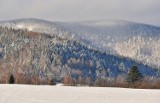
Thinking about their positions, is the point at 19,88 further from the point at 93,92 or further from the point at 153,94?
the point at 153,94

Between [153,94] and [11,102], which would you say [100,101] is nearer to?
[153,94]

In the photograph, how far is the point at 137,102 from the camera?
22.6 m

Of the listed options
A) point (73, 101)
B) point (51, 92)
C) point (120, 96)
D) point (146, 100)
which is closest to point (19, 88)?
point (51, 92)

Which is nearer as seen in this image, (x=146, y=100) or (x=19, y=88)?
(x=146, y=100)

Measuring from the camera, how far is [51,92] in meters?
25.2

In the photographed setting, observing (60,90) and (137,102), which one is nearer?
(137,102)

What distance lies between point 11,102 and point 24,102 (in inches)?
28.9

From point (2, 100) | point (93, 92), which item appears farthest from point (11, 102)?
point (93, 92)

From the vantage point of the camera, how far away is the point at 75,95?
2433 centimetres

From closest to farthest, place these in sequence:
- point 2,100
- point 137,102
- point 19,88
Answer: point 137,102
point 2,100
point 19,88

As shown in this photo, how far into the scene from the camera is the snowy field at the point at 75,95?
23.4 metres

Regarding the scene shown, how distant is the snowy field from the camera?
76.7 ft

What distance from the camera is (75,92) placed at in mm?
24750

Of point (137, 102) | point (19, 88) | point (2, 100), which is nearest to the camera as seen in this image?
point (137, 102)
